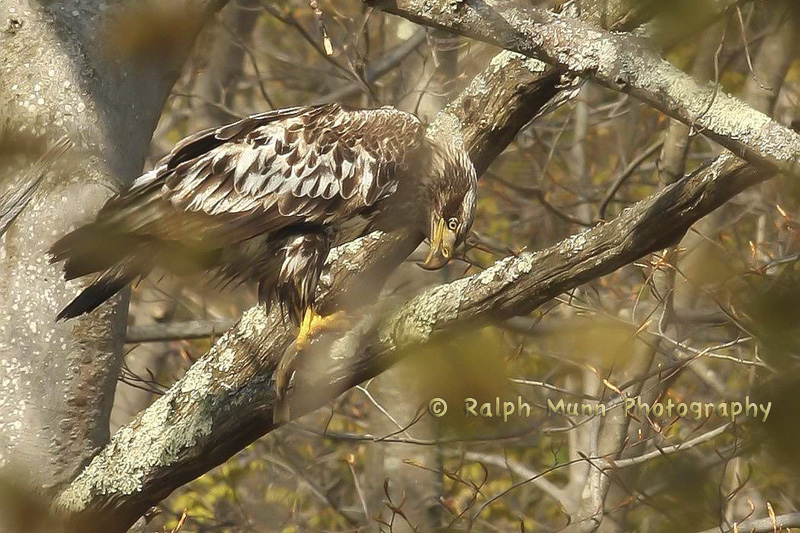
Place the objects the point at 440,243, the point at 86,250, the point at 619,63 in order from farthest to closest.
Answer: the point at 440,243, the point at 86,250, the point at 619,63

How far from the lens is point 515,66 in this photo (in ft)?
12.3

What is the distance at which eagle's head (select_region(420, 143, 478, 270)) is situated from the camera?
4109mm

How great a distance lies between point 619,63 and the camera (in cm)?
257

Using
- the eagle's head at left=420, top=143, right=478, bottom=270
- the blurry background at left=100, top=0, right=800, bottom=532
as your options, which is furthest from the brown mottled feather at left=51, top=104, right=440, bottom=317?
the blurry background at left=100, top=0, right=800, bottom=532

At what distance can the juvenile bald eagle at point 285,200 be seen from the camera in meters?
3.71

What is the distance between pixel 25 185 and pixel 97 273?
0.37 metres

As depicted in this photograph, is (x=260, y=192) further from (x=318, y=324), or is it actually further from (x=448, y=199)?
(x=448, y=199)

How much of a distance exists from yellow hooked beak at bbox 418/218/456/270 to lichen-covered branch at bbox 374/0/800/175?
1.54 metres

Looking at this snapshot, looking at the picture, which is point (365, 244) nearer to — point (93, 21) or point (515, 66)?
point (515, 66)

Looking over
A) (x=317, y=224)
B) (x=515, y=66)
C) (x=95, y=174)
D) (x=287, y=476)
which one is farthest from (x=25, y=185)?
(x=287, y=476)

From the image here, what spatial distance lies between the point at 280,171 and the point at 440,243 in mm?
652

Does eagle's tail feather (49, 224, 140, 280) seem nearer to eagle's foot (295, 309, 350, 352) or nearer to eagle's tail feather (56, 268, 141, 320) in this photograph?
eagle's tail feather (56, 268, 141, 320)

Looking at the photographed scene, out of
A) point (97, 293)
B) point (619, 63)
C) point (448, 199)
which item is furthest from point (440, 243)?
point (619, 63)

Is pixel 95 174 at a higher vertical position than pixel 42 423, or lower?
higher
